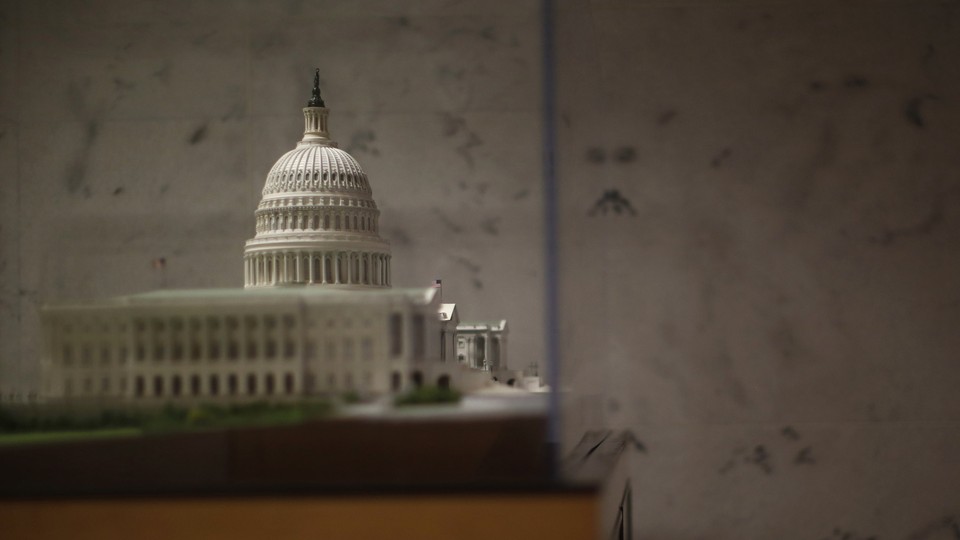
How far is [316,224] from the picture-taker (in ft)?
9.55

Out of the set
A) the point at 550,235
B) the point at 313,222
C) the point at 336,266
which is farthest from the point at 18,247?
the point at 550,235

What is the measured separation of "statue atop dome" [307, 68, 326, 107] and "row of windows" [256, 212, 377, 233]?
0.64 m

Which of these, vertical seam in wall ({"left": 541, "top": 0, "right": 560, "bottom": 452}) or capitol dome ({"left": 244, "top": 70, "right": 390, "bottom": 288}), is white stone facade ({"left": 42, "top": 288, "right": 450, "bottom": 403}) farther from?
vertical seam in wall ({"left": 541, "top": 0, "right": 560, "bottom": 452})

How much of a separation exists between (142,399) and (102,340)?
0.16 m

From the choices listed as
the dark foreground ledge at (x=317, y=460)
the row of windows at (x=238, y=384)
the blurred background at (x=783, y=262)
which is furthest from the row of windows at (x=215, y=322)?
the blurred background at (x=783, y=262)

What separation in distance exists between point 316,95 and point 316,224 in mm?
935

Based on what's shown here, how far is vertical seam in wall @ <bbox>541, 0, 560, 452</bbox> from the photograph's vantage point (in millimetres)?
2311

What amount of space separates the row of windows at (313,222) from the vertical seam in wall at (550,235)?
0.74 meters

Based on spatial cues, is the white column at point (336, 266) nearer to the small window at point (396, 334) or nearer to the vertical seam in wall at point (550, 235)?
the small window at point (396, 334)

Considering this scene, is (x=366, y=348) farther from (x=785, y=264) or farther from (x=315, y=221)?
(x=785, y=264)

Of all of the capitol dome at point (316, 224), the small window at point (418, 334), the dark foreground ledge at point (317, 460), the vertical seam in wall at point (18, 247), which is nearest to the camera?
the dark foreground ledge at point (317, 460)

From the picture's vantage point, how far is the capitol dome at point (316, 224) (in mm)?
2609

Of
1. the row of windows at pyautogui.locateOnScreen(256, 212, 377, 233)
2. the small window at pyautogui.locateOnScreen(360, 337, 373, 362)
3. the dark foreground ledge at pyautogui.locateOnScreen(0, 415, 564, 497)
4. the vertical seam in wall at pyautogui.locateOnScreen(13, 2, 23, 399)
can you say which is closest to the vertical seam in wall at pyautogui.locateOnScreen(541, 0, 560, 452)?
the dark foreground ledge at pyautogui.locateOnScreen(0, 415, 564, 497)

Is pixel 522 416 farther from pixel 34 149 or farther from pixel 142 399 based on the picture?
pixel 34 149
